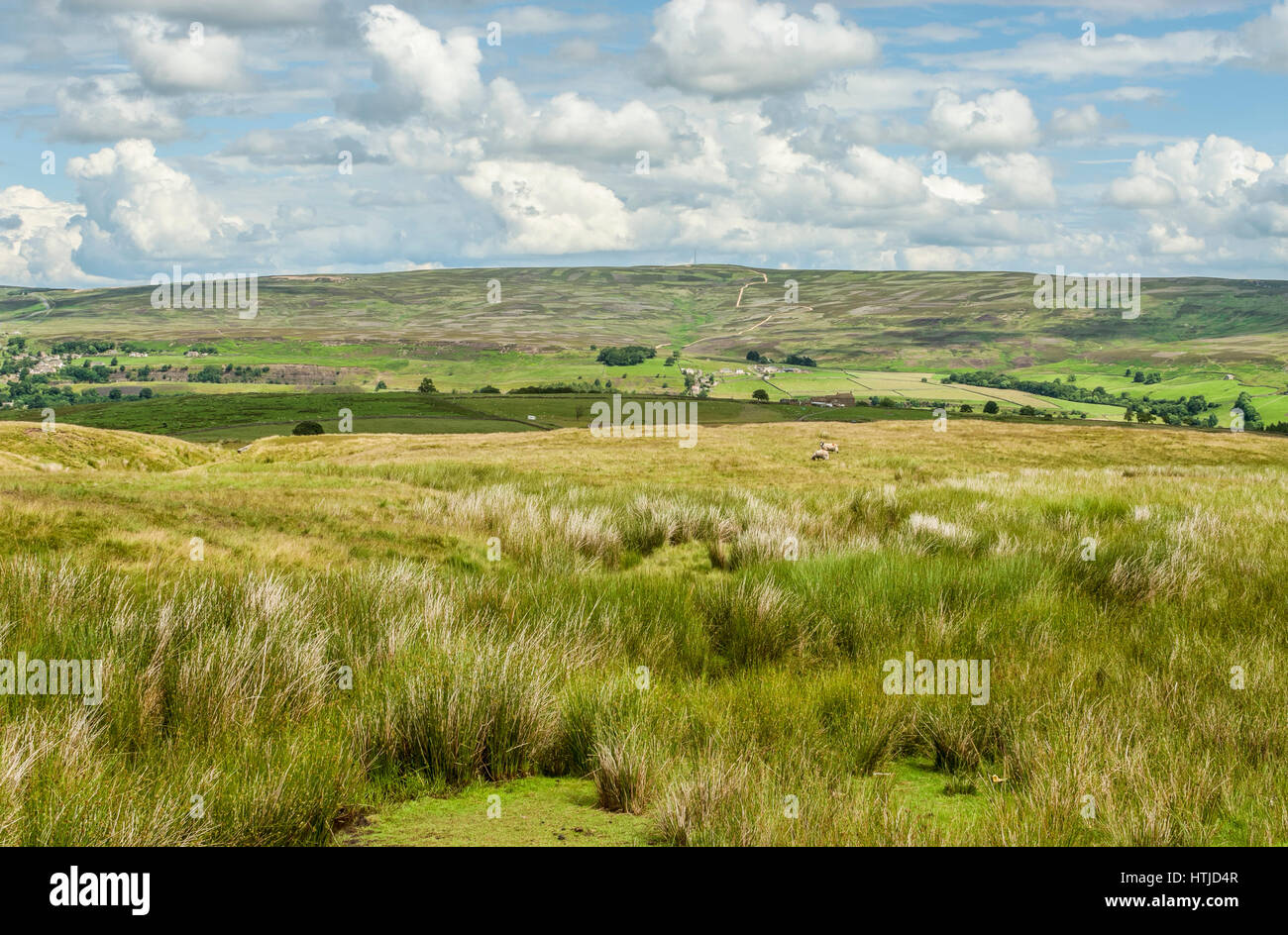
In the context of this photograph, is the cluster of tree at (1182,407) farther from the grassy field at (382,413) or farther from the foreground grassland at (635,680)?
the foreground grassland at (635,680)

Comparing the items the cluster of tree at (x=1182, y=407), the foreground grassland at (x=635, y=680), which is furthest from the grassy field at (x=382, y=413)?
the cluster of tree at (x=1182, y=407)

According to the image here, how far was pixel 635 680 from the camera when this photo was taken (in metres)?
6.32

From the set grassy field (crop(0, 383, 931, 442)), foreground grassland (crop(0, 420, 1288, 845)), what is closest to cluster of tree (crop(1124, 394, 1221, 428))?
grassy field (crop(0, 383, 931, 442))

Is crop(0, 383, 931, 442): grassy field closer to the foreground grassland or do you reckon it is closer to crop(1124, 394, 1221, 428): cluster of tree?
the foreground grassland

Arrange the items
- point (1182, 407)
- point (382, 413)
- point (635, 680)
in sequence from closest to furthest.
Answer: point (635, 680) < point (382, 413) < point (1182, 407)

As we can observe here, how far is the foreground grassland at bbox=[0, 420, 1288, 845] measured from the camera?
4.25 meters

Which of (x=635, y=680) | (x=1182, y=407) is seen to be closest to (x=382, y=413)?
(x=635, y=680)

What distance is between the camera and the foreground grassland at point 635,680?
167 inches

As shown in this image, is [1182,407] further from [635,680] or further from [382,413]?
[635,680]

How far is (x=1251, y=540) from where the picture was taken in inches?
483

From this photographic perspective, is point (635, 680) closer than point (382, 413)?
Yes

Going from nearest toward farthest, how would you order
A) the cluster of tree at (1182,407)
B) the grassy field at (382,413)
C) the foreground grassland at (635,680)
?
the foreground grassland at (635,680)
the grassy field at (382,413)
the cluster of tree at (1182,407)
